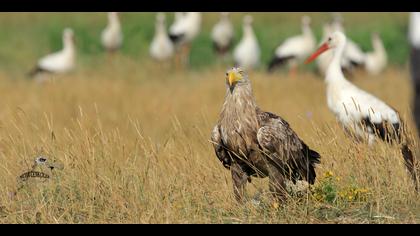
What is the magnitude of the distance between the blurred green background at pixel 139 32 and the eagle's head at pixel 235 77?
735 inches

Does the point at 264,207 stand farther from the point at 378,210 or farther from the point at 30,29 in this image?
the point at 30,29

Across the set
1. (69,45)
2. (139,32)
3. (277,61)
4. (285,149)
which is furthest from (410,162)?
(139,32)

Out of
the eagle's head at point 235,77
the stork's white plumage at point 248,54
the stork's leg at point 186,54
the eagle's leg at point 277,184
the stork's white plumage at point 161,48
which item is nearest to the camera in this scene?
the eagle's leg at point 277,184

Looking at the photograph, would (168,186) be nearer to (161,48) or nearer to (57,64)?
(57,64)

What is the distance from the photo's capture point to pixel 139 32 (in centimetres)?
3122

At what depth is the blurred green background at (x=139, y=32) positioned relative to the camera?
28.1 metres

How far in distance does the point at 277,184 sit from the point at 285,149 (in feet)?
1.03

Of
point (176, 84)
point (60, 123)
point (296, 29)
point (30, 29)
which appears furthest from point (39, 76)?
point (296, 29)

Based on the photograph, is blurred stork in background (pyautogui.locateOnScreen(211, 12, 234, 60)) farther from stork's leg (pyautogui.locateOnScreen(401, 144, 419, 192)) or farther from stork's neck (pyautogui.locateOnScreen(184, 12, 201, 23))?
stork's leg (pyautogui.locateOnScreen(401, 144, 419, 192))

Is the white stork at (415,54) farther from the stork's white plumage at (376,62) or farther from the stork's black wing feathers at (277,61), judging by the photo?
the stork's white plumage at (376,62)

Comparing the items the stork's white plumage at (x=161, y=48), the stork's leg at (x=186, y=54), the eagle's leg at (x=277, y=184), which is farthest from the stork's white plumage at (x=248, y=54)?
the eagle's leg at (x=277, y=184)

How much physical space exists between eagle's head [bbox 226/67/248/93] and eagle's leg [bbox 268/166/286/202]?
72cm

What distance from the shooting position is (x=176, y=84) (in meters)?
21.6
